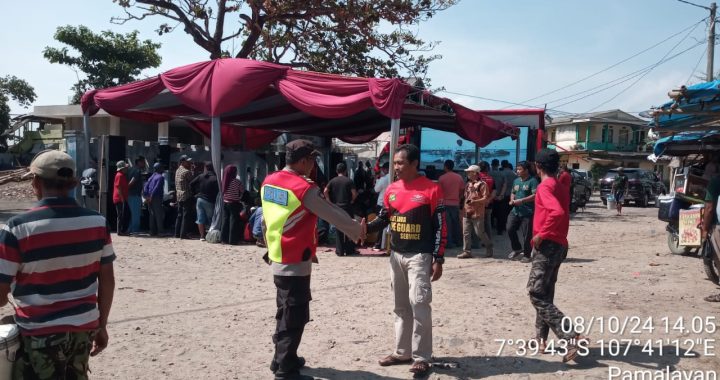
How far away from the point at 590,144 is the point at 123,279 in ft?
158

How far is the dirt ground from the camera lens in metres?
4.75

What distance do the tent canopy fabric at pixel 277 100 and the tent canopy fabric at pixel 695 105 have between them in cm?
394

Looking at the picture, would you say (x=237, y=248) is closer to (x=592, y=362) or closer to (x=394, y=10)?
(x=592, y=362)

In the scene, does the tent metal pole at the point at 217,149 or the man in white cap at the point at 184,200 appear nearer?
the tent metal pole at the point at 217,149

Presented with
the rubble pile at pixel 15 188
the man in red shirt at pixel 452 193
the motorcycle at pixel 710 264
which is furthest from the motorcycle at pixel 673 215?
the rubble pile at pixel 15 188

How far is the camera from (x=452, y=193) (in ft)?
35.5

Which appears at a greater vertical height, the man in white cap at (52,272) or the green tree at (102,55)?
the green tree at (102,55)

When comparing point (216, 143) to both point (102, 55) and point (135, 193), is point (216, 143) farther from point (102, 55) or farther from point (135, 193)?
point (102, 55)

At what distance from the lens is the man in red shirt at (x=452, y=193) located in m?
10.8

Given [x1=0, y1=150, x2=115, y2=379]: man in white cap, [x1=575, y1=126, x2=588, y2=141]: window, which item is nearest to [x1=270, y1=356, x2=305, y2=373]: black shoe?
[x1=0, y1=150, x2=115, y2=379]: man in white cap

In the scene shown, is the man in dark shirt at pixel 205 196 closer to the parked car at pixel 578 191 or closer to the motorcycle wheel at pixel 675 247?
the motorcycle wheel at pixel 675 247

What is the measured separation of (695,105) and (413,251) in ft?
16.2

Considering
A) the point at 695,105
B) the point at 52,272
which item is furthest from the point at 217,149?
the point at 52,272

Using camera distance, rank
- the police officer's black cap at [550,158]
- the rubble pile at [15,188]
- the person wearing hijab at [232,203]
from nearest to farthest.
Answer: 1. the police officer's black cap at [550,158]
2. the person wearing hijab at [232,203]
3. the rubble pile at [15,188]
